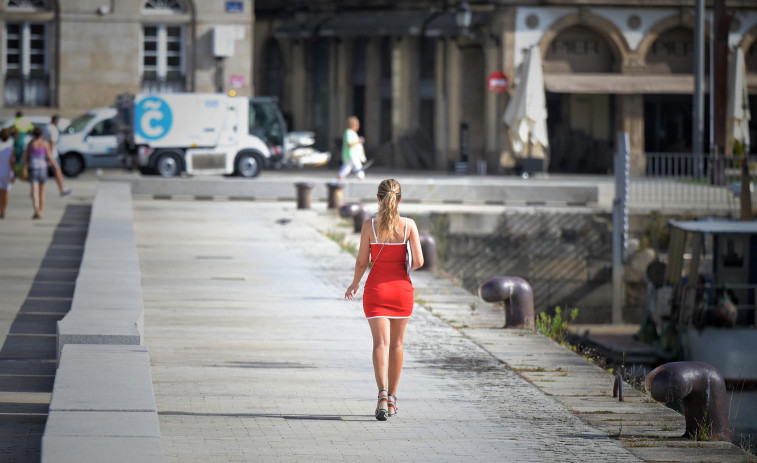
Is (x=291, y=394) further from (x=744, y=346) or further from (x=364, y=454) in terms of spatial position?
(x=744, y=346)

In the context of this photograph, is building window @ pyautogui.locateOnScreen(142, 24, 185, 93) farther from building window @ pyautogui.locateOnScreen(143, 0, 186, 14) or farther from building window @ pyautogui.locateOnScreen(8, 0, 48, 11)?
building window @ pyautogui.locateOnScreen(8, 0, 48, 11)

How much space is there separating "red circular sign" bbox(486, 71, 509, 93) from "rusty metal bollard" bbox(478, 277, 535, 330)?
26.5 metres

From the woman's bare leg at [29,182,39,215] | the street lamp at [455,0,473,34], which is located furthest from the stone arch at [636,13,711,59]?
the woman's bare leg at [29,182,39,215]

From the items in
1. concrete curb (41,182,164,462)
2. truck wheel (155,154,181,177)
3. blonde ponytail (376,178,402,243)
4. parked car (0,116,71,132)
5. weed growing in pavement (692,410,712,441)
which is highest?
parked car (0,116,71,132)

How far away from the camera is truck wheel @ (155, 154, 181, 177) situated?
3419 centimetres

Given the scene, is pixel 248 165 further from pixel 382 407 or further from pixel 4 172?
pixel 382 407

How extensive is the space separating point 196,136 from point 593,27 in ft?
39.0

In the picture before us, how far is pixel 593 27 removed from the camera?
40219 mm

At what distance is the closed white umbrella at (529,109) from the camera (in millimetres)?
36938

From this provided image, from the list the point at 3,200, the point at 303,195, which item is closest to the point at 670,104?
the point at 303,195

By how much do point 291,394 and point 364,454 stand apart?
73.6 inches

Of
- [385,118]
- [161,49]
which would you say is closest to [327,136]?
[385,118]

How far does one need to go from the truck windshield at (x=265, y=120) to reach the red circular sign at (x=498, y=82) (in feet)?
21.3

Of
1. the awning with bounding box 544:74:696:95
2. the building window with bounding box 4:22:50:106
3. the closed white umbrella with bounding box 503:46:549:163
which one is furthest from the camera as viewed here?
the building window with bounding box 4:22:50:106
